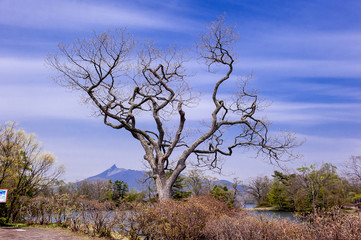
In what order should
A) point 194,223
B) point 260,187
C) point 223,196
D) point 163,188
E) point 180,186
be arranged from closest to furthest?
point 194,223
point 163,188
point 223,196
point 180,186
point 260,187

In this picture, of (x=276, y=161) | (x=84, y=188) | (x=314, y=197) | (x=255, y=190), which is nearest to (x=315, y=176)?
(x=314, y=197)

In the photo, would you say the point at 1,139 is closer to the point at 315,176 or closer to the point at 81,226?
the point at 81,226

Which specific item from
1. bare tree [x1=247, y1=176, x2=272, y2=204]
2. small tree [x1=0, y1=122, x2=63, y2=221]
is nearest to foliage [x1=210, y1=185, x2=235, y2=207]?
small tree [x1=0, y1=122, x2=63, y2=221]

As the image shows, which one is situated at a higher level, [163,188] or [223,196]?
[163,188]

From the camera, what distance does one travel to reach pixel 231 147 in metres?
13.1

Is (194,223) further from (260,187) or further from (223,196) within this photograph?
(260,187)

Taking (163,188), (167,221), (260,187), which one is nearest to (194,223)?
(167,221)

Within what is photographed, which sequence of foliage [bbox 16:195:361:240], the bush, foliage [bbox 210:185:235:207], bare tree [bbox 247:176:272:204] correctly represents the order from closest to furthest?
foliage [bbox 16:195:361:240], the bush, foliage [bbox 210:185:235:207], bare tree [bbox 247:176:272:204]

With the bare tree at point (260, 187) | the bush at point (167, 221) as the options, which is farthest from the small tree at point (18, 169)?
the bare tree at point (260, 187)

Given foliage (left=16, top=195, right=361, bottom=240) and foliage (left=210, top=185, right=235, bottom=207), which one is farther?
foliage (left=210, top=185, right=235, bottom=207)

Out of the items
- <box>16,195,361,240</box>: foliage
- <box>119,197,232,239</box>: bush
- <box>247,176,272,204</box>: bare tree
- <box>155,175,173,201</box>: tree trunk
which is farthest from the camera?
<box>247,176,272,204</box>: bare tree

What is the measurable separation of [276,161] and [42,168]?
1377cm

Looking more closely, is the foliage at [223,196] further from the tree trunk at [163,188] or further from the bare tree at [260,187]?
the bare tree at [260,187]

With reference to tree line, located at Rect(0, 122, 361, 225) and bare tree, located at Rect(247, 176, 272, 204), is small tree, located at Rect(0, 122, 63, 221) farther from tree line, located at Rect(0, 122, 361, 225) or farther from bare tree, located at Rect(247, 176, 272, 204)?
bare tree, located at Rect(247, 176, 272, 204)
